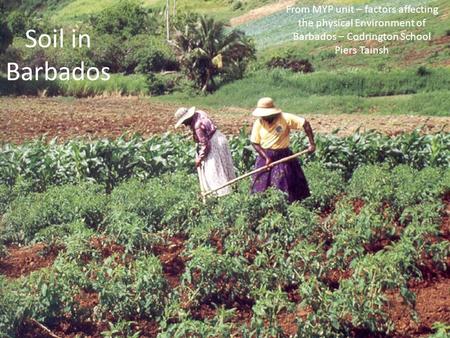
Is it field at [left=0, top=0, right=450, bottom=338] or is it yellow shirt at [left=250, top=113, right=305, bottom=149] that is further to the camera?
yellow shirt at [left=250, top=113, right=305, bottom=149]

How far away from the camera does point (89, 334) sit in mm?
5809

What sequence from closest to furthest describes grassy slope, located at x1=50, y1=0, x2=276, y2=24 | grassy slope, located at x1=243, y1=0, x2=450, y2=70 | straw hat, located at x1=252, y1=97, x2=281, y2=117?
straw hat, located at x1=252, y1=97, x2=281, y2=117, grassy slope, located at x1=243, y1=0, x2=450, y2=70, grassy slope, located at x1=50, y1=0, x2=276, y2=24

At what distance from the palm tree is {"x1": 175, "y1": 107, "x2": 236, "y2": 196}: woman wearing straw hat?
337 inches

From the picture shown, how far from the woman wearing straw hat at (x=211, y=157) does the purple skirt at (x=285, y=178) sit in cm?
40

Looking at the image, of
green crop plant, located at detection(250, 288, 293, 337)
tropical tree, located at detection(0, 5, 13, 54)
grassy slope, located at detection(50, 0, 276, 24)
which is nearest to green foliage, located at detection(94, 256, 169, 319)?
green crop plant, located at detection(250, 288, 293, 337)

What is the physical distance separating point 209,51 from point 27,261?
1126 centimetres

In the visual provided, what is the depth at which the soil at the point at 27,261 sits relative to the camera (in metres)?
6.85

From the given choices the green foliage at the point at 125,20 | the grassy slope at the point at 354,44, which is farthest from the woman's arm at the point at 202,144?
the green foliage at the point at 125,20

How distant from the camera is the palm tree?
661 inches

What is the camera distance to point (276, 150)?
25.7 ft

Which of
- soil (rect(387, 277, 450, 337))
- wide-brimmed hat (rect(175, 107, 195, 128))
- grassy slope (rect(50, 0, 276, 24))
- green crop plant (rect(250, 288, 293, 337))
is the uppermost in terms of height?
grassy slope (rect(50, 0, 276, 24))

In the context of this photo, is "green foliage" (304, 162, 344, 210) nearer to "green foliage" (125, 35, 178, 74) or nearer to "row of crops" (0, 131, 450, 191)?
"row of crops" (0, 131, 450, 191)

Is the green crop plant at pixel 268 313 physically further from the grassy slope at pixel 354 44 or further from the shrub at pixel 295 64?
the shrub at pixel 295 64

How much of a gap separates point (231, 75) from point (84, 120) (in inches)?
126
